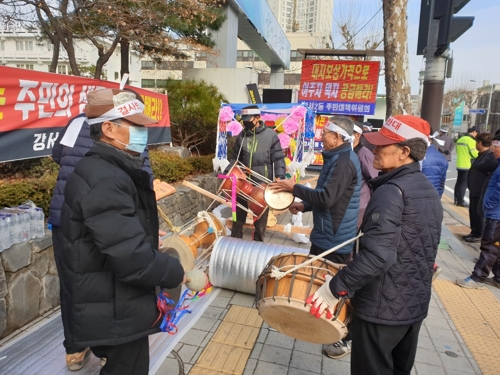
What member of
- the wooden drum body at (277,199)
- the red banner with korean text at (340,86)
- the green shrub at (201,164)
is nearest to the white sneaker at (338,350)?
the wooden drum body at (277,199)

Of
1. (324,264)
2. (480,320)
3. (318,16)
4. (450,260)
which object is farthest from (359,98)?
A: (318,16)

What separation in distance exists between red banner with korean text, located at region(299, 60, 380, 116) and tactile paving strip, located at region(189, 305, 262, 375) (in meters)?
12.2

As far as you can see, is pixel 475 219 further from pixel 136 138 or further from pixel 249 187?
pixel 136 138

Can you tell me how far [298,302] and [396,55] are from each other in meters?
5.49

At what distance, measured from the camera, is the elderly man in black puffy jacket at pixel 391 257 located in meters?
1.78

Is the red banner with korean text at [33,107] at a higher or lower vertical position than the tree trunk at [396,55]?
lower

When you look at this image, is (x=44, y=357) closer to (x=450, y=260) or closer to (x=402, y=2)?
(x=450, y=260)

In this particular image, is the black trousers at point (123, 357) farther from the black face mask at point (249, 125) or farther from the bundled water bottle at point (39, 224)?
the black face mask at point (249, 125)

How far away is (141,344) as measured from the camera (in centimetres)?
182

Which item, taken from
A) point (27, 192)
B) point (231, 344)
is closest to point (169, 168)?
point (27, 192)

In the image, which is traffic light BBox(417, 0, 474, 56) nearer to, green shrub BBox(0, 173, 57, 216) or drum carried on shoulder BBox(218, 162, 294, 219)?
drum carried on shoulder BBox(218, 162, 294, 219)

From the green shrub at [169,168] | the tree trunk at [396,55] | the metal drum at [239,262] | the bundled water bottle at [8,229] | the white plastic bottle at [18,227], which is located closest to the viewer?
the bundled water bottle at [8,229]

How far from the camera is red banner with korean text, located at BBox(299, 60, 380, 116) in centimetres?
1467

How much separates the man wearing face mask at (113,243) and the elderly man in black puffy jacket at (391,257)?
2.98 ft
